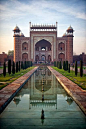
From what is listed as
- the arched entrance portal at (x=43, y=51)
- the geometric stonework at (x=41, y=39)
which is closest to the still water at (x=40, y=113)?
the geometric stonework at (x=41, y=39)

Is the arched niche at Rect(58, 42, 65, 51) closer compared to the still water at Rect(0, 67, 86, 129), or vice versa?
the still water at Rect(0, 67, 86, 129)

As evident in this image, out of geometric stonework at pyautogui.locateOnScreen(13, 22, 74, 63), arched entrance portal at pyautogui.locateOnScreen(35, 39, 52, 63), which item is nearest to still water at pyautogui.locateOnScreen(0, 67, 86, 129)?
geometric stonework at pyautogui.locateOnScreen(13, 22, 74, 63)

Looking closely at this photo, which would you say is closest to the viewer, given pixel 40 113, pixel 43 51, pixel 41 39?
pixel 40 113

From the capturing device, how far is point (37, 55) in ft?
93.5

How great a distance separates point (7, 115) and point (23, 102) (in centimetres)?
99

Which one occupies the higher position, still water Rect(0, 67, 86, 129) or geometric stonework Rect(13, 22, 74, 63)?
geometric stonework Rect(13, 22, 74, 63)

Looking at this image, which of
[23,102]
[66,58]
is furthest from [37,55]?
[23,102]

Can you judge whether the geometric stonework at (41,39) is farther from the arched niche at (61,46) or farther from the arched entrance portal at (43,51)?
the arched entrance portal at (43,51)

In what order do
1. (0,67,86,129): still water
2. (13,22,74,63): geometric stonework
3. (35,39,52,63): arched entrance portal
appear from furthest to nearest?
1. (35,39,52,63): arched entrance portal
2. (13,22,74,63): geometric stonework
3. (0,67,86,129): still water

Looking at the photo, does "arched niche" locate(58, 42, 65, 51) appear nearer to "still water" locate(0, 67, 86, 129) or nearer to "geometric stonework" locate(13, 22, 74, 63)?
"geometric stonework" locate(13, 22, 74, 63)

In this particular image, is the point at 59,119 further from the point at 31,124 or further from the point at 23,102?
the point at 23,102

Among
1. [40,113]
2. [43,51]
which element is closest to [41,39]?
[43,51]

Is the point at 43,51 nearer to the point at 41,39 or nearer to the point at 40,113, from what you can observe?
the point at 41,39

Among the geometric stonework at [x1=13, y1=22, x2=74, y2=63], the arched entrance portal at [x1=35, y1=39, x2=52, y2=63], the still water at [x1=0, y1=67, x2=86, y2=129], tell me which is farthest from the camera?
the arched entrance portal at [x1=35, y1=39, x2=52, y2=63]
